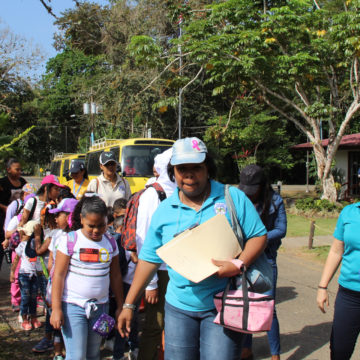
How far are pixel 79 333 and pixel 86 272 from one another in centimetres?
40

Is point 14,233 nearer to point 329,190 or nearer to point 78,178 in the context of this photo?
point 78,178

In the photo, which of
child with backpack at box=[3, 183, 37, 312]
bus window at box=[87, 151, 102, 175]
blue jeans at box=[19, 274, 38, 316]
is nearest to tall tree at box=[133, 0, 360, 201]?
bus window at box=[87, 151, 102, 175]

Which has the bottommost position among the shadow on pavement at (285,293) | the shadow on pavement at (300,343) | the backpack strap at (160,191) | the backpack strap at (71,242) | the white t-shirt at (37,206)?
the shadow on pavement at (300,343)

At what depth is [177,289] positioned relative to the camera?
7.86ft

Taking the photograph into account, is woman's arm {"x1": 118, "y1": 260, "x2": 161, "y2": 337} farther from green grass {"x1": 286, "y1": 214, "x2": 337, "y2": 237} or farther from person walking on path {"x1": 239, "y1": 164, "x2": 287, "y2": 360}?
green grass {"x1": 286, "y1": 214, "x2": 337, "y2": 237}

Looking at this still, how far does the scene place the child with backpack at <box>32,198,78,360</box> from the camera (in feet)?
11.5

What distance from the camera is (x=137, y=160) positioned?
13008mm

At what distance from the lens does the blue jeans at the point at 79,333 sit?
2.88 meters

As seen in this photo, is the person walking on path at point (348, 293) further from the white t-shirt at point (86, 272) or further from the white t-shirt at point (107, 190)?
the white t-shirt at point (107, 190)

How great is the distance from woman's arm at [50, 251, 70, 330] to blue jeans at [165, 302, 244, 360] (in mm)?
841

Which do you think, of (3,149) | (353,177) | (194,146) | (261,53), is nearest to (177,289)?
(194,146)

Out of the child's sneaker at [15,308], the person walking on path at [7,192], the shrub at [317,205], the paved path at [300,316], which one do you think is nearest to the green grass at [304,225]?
the shrub at [317,205]

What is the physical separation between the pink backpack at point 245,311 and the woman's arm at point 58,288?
123 centimetres

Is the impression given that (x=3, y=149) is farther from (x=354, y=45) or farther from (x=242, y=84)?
(x=242, y=84)
